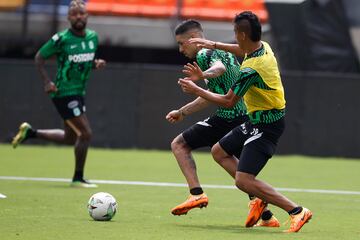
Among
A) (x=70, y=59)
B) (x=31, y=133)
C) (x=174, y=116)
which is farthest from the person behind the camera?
(x=31, y=133)

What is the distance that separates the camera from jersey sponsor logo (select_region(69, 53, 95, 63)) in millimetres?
14898

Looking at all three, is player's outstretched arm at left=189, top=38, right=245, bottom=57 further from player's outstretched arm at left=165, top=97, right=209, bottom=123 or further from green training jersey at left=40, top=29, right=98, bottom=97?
green training jersey at left=40, top=29, right=98, bottom=97

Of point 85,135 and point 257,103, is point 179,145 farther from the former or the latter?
point 85,135

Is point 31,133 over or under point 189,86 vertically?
under

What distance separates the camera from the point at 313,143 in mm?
21859

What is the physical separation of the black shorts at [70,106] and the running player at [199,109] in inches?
157

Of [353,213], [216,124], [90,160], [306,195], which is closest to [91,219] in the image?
[216,124]

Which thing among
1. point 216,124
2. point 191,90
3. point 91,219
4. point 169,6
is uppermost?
point 191,90

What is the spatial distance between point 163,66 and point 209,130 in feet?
39.0

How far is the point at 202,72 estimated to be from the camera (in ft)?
31.3

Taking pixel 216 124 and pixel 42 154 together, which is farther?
pixel 42 154

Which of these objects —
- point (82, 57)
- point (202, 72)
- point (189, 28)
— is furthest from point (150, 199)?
point (202, 72)

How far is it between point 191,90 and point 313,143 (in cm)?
1283

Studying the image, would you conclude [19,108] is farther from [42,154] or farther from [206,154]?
[206,154]
